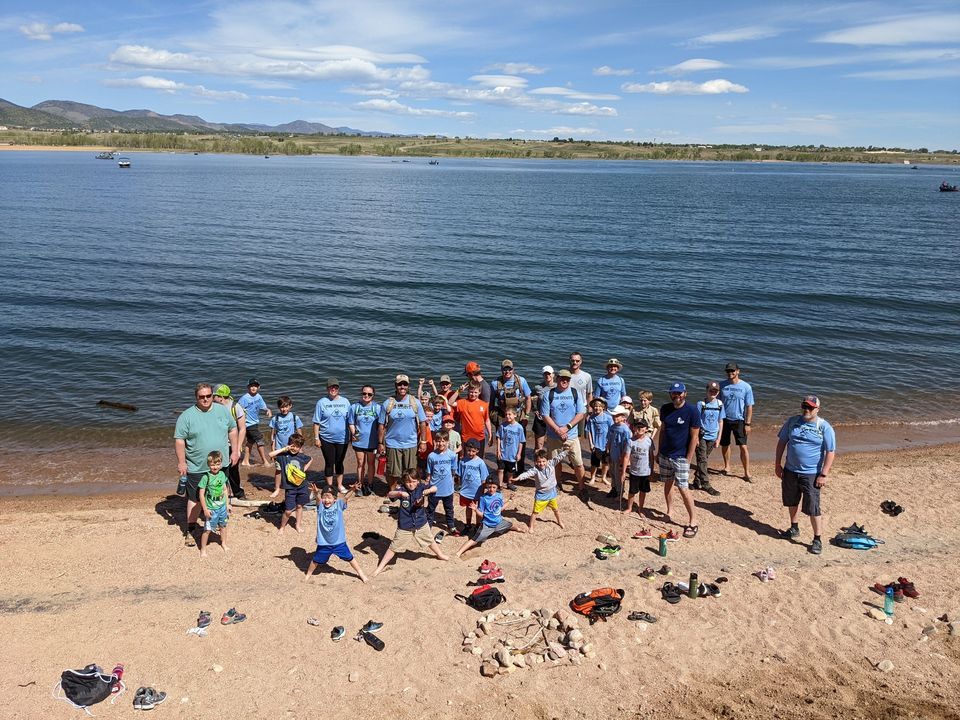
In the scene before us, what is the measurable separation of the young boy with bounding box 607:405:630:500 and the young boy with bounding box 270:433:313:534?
5.13 metres

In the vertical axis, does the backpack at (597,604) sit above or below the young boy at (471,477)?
below

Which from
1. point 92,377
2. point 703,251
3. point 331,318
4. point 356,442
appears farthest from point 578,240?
point 356,442

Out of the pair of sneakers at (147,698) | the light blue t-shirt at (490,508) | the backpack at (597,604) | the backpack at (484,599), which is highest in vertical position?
the light blue t-shirt at (490,508)

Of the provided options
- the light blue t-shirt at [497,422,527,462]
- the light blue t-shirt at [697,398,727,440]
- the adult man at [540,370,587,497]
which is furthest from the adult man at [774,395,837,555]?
the light blue t-shirt at [497,422,527,462]

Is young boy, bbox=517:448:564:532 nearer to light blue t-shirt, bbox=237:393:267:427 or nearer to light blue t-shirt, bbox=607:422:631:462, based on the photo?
light blue t-shirt, bbox=607:422:631:462

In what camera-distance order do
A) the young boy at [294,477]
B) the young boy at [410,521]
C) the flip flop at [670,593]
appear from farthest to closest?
the young boy at [294,477]
the young boy at [410,521]
the flip flop at [670,593]

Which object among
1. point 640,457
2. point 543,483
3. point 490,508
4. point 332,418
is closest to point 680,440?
point 640,457

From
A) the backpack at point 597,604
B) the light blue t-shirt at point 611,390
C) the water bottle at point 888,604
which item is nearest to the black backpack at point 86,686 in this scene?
the backpack at point 597,604

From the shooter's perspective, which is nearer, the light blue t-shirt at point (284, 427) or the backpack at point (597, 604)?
the backpack at point (597, 604)

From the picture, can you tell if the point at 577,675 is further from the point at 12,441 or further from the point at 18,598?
the point at 12,441

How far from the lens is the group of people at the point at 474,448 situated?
404 inches

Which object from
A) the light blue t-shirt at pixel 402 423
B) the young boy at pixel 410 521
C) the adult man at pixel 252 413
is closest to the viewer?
the young boy at pixel 410 521

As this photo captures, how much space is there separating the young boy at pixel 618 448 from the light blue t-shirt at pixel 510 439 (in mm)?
1579

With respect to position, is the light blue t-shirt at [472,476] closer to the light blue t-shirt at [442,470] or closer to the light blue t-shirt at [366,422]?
the light blue t-shirt at [442,470]
